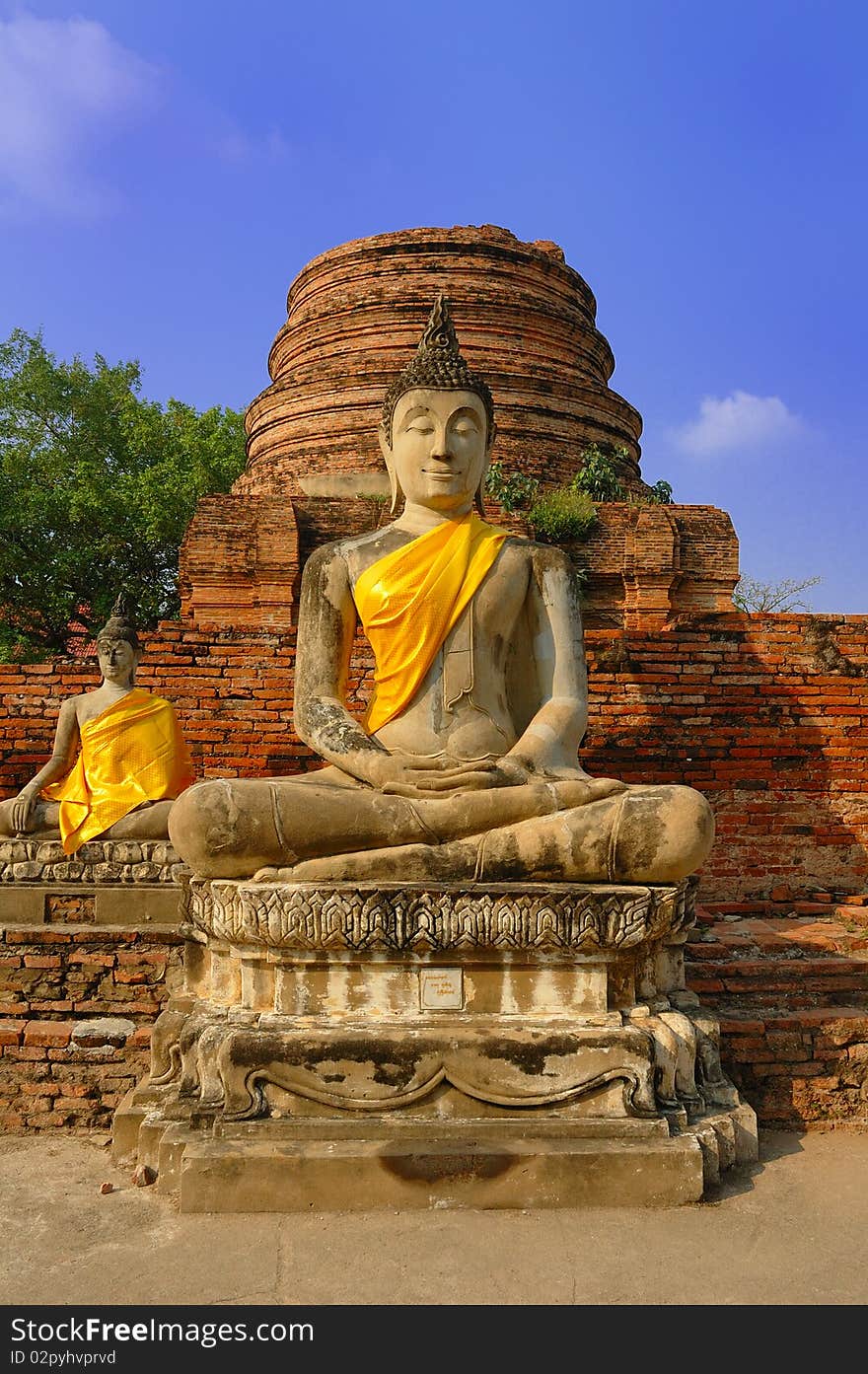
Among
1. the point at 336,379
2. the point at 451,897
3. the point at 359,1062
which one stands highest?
the point at 336,379

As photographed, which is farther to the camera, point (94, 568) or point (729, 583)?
point (94, 568)

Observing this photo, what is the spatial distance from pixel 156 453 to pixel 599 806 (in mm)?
18189

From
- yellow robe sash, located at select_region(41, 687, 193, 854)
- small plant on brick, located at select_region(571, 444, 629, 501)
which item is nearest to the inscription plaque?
yellow robe sash, located at select_region(41, 687, 193, 854)

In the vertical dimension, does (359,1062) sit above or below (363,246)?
below

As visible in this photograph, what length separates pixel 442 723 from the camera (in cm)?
402

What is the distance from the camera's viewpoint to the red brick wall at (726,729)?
6.75 m

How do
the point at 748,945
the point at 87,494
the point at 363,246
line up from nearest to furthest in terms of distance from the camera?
the point at 748,945, the point at 363,246, the point at 87,494

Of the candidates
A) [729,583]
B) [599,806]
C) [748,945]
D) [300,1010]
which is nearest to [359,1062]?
[300,1010]

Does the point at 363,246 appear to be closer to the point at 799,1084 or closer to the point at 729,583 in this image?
the point at 729,583

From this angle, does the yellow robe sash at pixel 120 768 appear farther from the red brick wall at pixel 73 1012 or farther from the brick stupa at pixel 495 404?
the brick stupa at pixel 495 404

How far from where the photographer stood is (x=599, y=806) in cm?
346

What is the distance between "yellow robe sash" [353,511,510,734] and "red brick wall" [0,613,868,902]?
9.56ft

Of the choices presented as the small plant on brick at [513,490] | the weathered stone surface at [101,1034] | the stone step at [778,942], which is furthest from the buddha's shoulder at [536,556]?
the small plant on brick at [513,490]

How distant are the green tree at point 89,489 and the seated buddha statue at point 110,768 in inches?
420
